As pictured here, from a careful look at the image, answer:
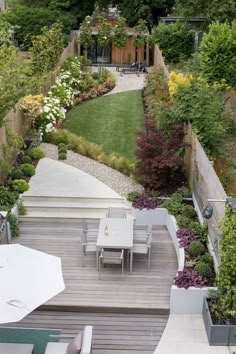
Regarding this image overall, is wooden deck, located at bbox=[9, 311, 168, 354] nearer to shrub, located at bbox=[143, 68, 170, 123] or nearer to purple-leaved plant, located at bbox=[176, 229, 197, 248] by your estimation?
purple-leaved plant, located at bbox=[176, 229, 197, 248]

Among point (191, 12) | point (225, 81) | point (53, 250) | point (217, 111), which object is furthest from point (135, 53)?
point (53, 250)

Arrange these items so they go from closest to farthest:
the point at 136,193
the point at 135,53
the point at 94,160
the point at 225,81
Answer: the point at 136,193
the point at 94,160
the point at 225,81
the point at 135,53

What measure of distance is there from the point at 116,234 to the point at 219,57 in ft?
42.7

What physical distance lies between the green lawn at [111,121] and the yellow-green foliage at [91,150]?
2.19 ft

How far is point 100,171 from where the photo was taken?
56.5 feet

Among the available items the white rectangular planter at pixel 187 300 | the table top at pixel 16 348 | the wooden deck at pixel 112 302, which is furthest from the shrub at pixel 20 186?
the table top at pixel 16 348

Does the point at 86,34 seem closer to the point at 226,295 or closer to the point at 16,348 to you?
the point at 226,295

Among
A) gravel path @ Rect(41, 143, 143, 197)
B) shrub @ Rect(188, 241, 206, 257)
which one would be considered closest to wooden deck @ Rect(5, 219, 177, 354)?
shrub @ Rect(188, 241, 206, 257)

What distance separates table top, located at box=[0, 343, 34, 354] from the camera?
333 inches

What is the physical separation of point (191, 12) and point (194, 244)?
22.1 m

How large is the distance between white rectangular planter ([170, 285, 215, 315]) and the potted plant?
472 mm

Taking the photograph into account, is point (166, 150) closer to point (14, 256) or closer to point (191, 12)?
point (14, 256)

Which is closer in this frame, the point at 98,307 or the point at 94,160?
the point at 98,307

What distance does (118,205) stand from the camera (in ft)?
49.2
